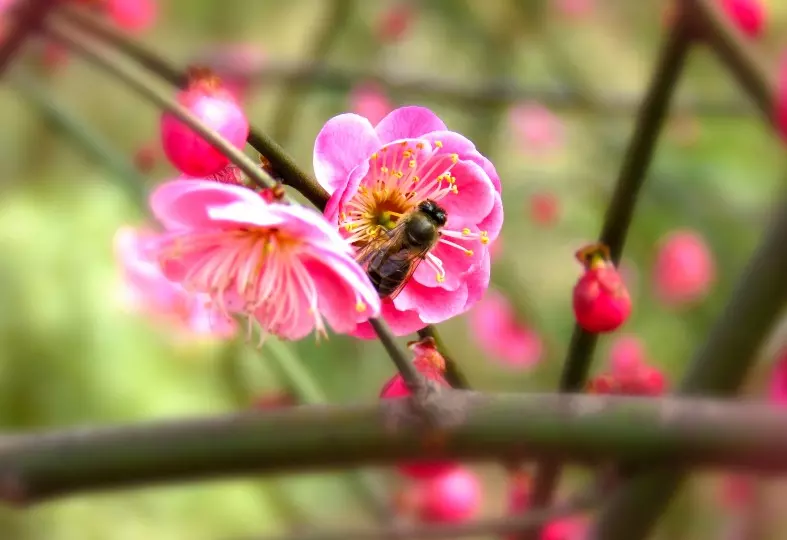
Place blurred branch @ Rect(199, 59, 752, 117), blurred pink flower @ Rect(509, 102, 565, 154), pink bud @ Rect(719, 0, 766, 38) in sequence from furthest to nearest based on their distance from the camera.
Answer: blurred pink flower @ Rect(509, 102, 565, 154) → blurred branch @ Rect(199, 59, 752, 117) → pink bud @ Rect(719, 0, 766, 38)

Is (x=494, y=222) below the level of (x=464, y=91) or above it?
below

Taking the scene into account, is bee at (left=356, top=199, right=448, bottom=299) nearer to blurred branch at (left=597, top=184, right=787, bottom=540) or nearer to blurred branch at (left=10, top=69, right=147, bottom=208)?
blurred branch at (left=597, top=184, right=787, bottom=540)

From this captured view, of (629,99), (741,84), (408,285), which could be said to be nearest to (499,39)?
(629,99)

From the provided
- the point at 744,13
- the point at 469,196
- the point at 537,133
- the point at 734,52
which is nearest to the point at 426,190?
the point at 469,196

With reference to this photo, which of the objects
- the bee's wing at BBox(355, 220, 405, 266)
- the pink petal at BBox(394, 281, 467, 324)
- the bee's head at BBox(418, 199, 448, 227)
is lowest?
the pink petal at BBox(394, 281, 467, 324)

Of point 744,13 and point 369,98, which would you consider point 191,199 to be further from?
point 369,98

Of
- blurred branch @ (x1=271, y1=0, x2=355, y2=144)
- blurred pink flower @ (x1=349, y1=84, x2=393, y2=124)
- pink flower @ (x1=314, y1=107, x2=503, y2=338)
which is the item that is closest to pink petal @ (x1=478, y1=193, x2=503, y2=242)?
pink flower @ (x1=314, y1=107, x2=503, y2=338)

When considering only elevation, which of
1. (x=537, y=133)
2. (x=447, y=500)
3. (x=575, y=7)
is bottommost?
(x=447, y=500)
